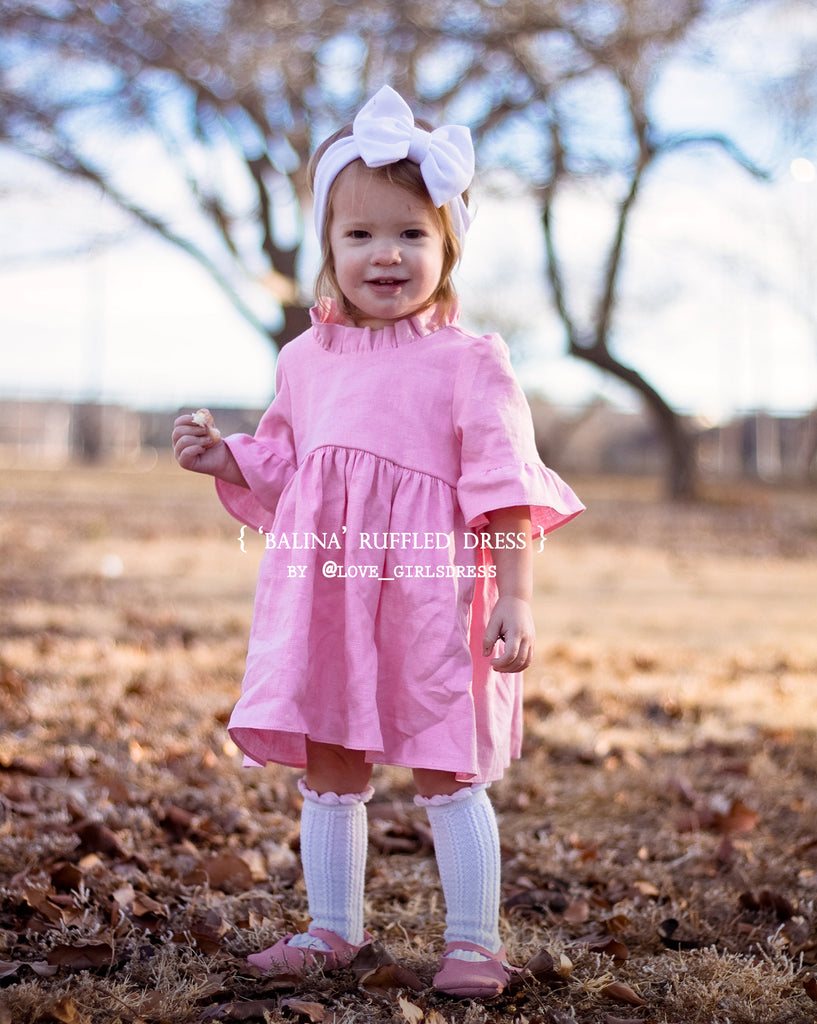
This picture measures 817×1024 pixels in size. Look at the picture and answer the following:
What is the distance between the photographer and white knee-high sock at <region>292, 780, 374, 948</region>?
6.04ft

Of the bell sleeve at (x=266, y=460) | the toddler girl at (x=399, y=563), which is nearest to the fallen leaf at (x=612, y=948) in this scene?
the toddler girl at (x=399, y=563)

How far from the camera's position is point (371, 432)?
179 centimetres

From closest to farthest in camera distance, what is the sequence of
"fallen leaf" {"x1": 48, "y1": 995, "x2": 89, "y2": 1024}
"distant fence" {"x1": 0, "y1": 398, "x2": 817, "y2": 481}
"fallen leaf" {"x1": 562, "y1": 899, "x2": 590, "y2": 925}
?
1. "fallen leaf" {"x1": 48, "y1": 995, "x2": 89, "y2": 1024}
2. "fallen leaf" {"x1": 562, "y1": 899, "x2": 590, "y2": 925}
3. "distant fence" {"x1": 0, "y1": 398, "x2": 817, "y2": 481}

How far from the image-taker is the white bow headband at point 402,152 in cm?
177

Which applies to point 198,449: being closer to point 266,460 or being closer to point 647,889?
point 266,460

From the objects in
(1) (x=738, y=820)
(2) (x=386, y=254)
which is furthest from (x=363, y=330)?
(1) (x=738, y=820)

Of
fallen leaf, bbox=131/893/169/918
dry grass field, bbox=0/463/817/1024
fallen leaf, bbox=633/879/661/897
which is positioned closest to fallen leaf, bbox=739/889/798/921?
dry grass field, bbox=0/463/817/1024

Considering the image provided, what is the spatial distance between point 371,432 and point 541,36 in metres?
5.83

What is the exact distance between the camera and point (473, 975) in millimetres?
1712

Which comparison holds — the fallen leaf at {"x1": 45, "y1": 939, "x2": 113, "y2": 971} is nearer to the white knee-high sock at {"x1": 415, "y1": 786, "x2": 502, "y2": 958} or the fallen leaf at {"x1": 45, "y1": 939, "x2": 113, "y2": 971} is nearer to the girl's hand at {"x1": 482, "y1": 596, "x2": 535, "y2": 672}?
the white knee-high sock at {"x1": 415, "y1": 786, "x2": 502, "y2": 958}

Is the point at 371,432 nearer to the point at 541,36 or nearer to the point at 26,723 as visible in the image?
the point at 26,723

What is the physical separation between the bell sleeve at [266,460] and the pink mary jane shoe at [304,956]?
30.4 inches

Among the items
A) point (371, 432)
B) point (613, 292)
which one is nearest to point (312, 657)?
point (371, 432)

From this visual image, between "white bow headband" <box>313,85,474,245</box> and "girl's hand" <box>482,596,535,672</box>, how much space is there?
27.4 inches
